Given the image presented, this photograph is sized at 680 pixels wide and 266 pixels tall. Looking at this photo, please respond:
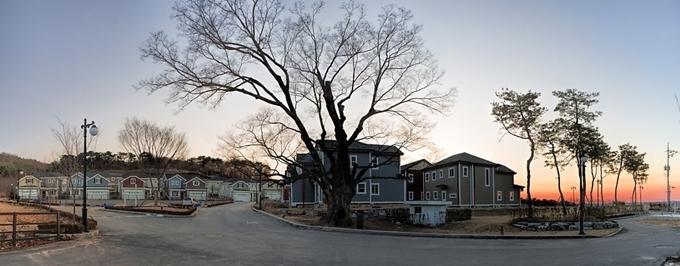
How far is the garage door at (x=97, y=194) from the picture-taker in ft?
326

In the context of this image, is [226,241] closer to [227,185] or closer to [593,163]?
[593,163]

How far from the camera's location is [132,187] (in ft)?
334

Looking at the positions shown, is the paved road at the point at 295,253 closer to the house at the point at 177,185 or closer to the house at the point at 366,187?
the house at the point at 366,187

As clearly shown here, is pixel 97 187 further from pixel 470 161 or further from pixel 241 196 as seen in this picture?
pixel 470 161

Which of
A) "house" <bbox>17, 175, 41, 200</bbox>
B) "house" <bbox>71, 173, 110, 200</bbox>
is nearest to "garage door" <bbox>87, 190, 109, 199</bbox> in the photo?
"house" <bbox>71, 173, 110, 200</bbox>

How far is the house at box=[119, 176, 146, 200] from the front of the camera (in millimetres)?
101000

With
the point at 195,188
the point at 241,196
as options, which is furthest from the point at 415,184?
the point at 241,196

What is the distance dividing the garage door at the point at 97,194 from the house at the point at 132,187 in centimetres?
276

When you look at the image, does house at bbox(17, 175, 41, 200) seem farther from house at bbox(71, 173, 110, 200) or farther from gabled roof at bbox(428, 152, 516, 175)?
gabled roof at bbox(428, 152, 516, 175)

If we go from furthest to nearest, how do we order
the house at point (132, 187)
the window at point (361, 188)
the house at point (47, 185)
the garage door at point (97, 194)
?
the house at point (132, 187)
the garage door at point (97, 194)
the house at point (47, 185)
the window at point (361, 188)

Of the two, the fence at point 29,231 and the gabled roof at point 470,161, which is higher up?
the gabled roof at point 470,161

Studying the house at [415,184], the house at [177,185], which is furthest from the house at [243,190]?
the house at [415,184]

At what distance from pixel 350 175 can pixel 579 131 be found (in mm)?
21913

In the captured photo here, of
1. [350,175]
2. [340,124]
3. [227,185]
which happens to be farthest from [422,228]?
[227,185]
